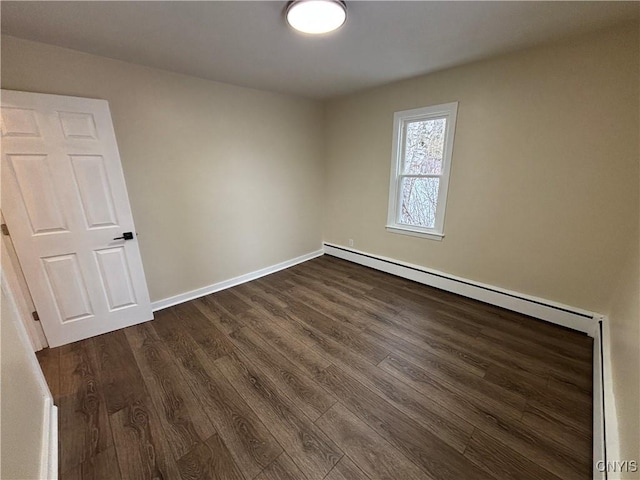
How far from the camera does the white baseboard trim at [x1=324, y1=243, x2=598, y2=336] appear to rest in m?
2.38

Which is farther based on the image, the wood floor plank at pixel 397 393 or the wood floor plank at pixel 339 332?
the wood floor plank at pixel 339 332

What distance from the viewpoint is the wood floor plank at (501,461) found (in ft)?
4.30

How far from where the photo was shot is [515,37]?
6.65 feet

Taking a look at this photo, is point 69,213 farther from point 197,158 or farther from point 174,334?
point 174,334

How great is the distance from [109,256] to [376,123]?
11.4 feet

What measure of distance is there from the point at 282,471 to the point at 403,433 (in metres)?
0.73

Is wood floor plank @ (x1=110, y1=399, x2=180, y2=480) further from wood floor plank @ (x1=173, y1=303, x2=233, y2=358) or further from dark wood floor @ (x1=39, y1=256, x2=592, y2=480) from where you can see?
wood floor plank @ (x1=173, y1=303, x2=233, y2=358)

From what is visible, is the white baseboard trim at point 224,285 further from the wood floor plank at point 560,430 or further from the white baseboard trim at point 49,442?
the wood floor plank at point 560,430

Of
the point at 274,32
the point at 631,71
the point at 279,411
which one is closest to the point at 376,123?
the point at 274,32

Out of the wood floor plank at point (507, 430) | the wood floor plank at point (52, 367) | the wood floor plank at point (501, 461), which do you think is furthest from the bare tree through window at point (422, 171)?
the wood floor plank at point (52, 367)

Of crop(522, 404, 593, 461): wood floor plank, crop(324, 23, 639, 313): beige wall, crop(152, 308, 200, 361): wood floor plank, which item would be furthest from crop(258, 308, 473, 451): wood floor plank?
crop(324, 23, 639, 313): beige wall

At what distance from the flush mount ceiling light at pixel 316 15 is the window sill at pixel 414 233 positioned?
244 cm

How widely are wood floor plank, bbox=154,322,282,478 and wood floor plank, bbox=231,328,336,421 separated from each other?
0.88 feet

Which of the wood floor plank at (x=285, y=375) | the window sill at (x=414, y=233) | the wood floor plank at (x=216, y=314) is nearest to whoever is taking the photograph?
the wood floor plank at (x=285, y=375)
